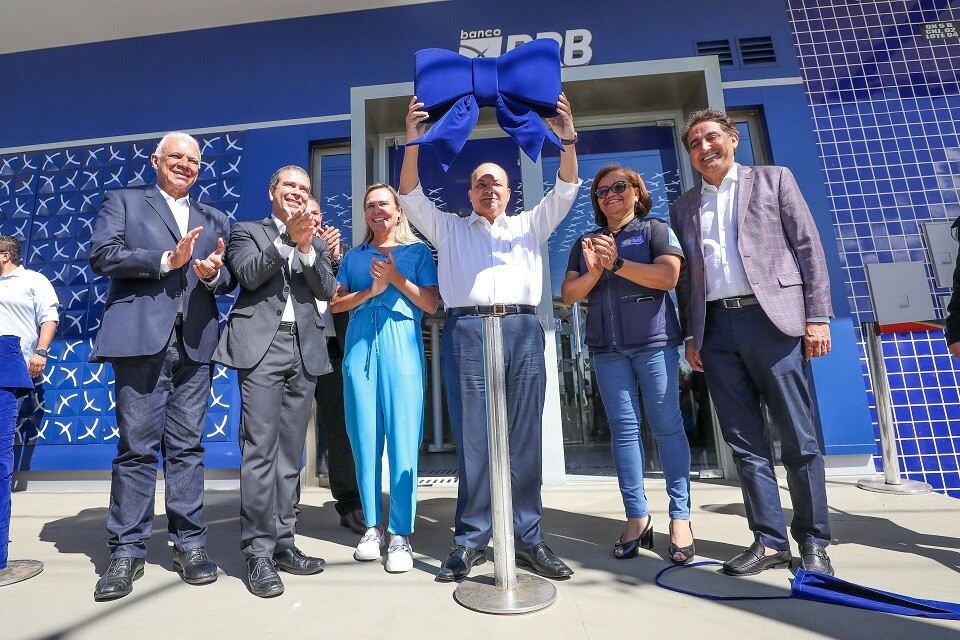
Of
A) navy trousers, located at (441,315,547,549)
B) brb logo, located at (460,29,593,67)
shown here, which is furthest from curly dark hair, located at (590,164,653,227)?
brb logo, located at (460,29,593,67)

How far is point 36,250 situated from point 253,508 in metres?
4.17

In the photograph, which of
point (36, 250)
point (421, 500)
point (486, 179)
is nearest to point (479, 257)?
point (486, 179)

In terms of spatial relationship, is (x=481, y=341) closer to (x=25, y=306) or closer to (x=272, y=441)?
(x=272, y=441)

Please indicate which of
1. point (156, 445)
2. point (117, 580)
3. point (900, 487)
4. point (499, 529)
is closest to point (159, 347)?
point (156, 445)

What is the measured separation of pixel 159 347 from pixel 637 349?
191cm

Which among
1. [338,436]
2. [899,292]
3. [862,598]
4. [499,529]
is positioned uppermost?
[899,292]

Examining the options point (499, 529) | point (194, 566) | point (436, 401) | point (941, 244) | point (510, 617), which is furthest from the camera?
point (436, 401)

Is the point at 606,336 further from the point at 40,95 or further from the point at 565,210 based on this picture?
the point at 40,95

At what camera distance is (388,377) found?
216 centimetres

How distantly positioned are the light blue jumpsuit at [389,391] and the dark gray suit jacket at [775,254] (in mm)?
1143

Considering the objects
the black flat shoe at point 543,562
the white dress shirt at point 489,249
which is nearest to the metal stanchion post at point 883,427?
the black flat shoe at point 543,562

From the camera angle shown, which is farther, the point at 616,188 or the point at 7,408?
the point at 616,188

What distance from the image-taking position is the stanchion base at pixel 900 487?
305 centimetres

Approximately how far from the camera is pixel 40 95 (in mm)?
4758
